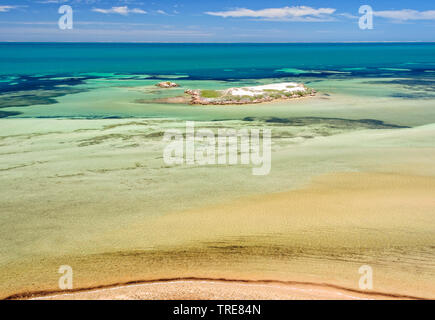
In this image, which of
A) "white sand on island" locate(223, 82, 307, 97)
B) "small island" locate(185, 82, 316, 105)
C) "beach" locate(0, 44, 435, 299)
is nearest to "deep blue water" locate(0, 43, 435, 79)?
"white sand on island" locate(223, 82, 307, 97)

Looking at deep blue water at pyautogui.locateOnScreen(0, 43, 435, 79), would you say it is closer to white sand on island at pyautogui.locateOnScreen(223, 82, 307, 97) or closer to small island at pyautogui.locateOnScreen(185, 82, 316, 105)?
white sand on island at pyautogui.locateOnScreen(223, 82, 307, 97)

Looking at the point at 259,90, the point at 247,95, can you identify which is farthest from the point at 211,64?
the point at 247,95

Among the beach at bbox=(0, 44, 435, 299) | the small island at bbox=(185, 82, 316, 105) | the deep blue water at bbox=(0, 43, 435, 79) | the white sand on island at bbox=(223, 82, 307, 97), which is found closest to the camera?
the beach at bbox=(0, 44, 435, 299)

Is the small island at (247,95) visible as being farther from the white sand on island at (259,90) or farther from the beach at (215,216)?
the beach at (215,216)

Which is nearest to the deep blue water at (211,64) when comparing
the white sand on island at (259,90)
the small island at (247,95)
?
the white sand on island at (259,90)

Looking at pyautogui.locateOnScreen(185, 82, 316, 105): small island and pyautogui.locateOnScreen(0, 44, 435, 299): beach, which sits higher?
pyautogui.locateOnScreen(185, 82, 316, 105): small island

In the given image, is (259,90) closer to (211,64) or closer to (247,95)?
(247,95)
